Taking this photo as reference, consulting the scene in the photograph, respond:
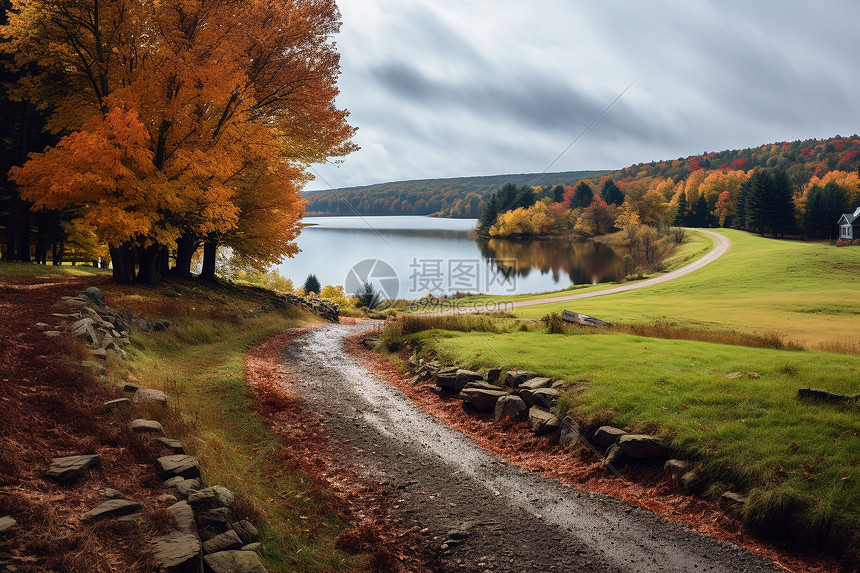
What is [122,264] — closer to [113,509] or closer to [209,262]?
[209,262]

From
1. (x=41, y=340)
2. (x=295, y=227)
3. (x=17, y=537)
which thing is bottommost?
(x=17, y=537)

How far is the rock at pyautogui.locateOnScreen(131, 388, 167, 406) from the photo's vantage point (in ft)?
25.5

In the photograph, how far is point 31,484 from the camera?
4.62 m

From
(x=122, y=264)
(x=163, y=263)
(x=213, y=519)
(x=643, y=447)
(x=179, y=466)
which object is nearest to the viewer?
(x=213, y=519)

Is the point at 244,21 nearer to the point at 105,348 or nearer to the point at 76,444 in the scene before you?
the point at 105,348

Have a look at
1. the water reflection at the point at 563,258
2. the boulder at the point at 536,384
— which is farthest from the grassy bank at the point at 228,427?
the water reflection at the point at 563,258

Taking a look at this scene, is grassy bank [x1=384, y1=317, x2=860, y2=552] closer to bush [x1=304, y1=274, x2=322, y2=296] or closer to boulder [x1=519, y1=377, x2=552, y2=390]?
boulder [x1=519, y1=377, x2=552, y2=390]

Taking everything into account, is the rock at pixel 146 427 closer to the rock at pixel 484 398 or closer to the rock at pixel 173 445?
the rock at pixel 173 445

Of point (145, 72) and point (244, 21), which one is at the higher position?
point (244, 21)

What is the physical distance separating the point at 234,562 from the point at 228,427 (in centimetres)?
514

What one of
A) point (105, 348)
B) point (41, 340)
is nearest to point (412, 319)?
point (105, 348)

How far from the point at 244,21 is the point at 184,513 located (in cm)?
2002

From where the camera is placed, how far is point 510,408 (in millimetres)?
10445

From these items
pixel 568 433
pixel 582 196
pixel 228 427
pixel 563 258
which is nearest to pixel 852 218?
pixel 563 258
